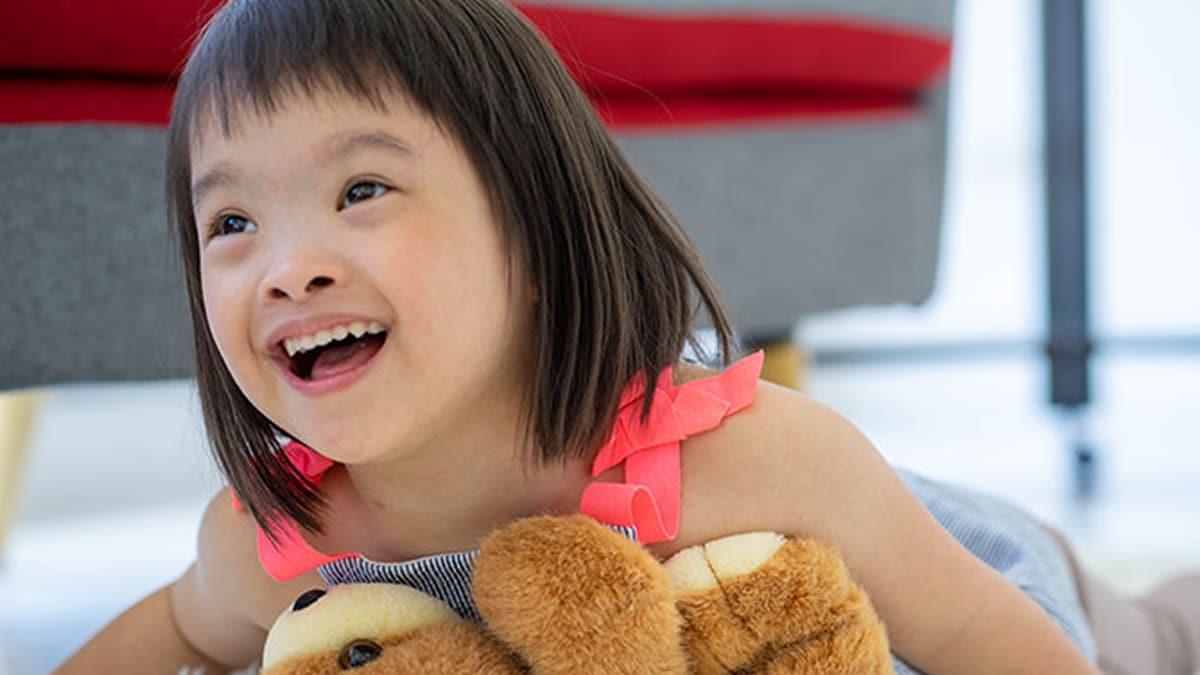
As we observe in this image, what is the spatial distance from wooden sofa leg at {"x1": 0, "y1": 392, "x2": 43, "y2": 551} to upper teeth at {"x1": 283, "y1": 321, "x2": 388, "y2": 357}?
2.63 feet

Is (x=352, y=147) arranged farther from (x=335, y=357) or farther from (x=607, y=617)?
(x=607, y=617)

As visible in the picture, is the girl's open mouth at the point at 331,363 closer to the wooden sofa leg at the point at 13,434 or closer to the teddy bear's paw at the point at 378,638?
the teddy bear's paw at the point at 378,638

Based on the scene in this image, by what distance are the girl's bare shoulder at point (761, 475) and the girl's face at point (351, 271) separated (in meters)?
0.11

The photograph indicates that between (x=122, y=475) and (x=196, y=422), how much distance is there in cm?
128

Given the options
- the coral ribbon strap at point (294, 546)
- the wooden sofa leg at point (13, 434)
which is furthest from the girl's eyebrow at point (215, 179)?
the wooden sofa leg at point (13, 434)

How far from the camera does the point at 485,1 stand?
0.66m

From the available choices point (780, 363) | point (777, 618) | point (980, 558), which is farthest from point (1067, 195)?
point (777, 618)

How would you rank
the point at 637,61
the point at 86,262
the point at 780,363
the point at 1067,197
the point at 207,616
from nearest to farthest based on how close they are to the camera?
the point at 207,616 < the point at 86,262 < the point at 637,61 < the point at 780,363 < the point at 1067,197

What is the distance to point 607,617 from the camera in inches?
22.6

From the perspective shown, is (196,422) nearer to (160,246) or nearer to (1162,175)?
(160,246)

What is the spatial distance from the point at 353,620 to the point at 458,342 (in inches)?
5.2

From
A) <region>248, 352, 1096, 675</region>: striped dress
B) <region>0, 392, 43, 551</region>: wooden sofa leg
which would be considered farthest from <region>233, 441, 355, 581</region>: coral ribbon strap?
<region>0, 392, 43, 551</region>: wooden sofa leg

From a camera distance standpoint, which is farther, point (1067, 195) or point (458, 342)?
point (1067, 195)

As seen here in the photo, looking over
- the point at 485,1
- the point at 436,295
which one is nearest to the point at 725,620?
the point at 436,295
